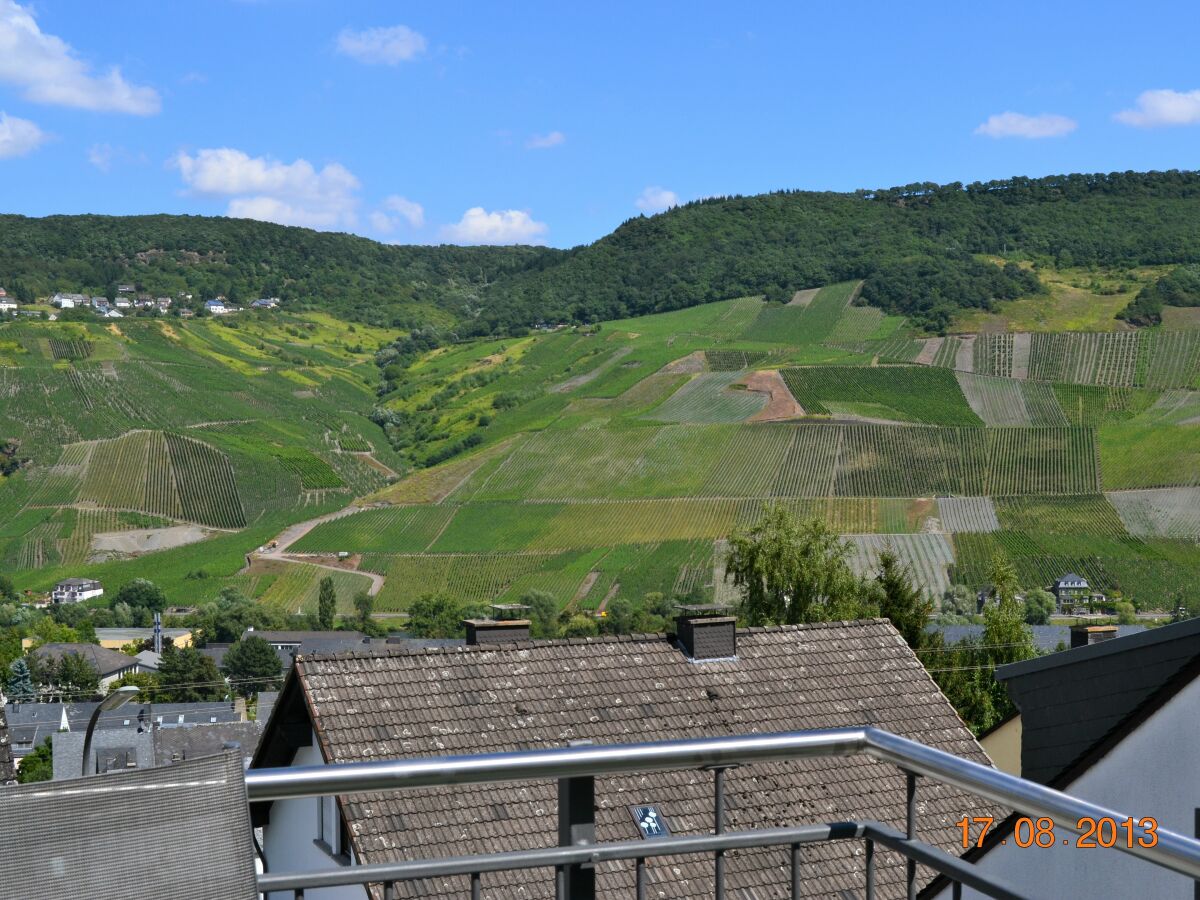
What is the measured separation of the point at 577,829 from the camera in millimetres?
2330

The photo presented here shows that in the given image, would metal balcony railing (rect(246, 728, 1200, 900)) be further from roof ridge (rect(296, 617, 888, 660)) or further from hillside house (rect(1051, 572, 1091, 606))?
hillside house (rect(1051, 572, 1091, 606))

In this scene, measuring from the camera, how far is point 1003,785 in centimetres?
208

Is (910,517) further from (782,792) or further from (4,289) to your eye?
(4,289)

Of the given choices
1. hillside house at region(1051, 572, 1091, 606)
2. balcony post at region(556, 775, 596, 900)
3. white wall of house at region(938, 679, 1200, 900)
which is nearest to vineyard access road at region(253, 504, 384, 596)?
hillside house at region(1051, 572, 1091, 606)

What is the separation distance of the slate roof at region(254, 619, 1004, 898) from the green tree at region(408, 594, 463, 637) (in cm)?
5696

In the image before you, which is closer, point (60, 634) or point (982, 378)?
point (60, 634)

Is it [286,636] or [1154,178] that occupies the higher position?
[1154,178]

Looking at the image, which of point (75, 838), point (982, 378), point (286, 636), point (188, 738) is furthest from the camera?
point (982, 378)

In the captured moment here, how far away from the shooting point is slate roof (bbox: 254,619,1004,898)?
835cm

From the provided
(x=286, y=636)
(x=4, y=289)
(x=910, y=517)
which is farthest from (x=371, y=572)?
(x=4, y=289)

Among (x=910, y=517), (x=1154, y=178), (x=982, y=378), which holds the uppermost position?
(x=1154, y=178)

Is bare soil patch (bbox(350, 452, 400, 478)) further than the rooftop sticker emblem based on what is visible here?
Yes

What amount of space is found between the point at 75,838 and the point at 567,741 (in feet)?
26.2

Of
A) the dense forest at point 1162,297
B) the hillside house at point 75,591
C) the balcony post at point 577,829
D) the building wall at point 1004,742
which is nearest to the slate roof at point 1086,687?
the balcony post at point 577,829
